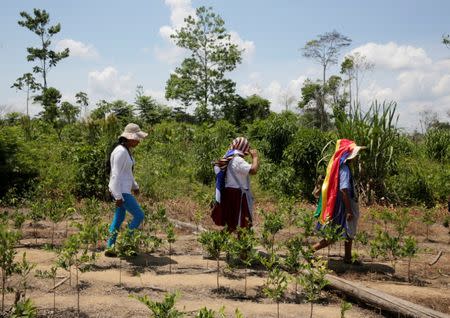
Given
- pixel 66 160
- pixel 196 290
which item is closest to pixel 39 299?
pixel 196 290

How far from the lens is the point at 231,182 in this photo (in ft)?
17.2

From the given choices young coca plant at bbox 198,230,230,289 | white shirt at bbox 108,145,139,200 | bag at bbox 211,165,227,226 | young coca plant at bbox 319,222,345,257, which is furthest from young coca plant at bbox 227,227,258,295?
white shirt at bbox 108,145,139,200

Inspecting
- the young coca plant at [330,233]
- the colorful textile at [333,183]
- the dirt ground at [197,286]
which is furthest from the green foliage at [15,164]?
the young coca plant at [330,233]

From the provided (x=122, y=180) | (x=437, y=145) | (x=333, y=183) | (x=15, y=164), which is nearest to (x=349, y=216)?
(x=333, y=183)

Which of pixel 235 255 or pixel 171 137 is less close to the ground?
pixel 171 137

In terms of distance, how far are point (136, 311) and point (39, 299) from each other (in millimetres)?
919

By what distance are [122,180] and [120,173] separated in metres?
0.09

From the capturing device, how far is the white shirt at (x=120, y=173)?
505cm

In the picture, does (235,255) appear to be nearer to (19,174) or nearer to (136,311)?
(136,311)

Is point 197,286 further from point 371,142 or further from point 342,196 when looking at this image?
point 371,142

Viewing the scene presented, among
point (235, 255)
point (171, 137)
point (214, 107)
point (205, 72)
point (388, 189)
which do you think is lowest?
point (235, 255)

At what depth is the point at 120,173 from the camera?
16.7 feet

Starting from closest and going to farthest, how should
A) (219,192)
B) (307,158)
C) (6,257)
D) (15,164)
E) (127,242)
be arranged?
(6,257)
(127,242)
(219,192)
(15,164)
(307,158)

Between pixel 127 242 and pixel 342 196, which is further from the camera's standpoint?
pixel 342 196
